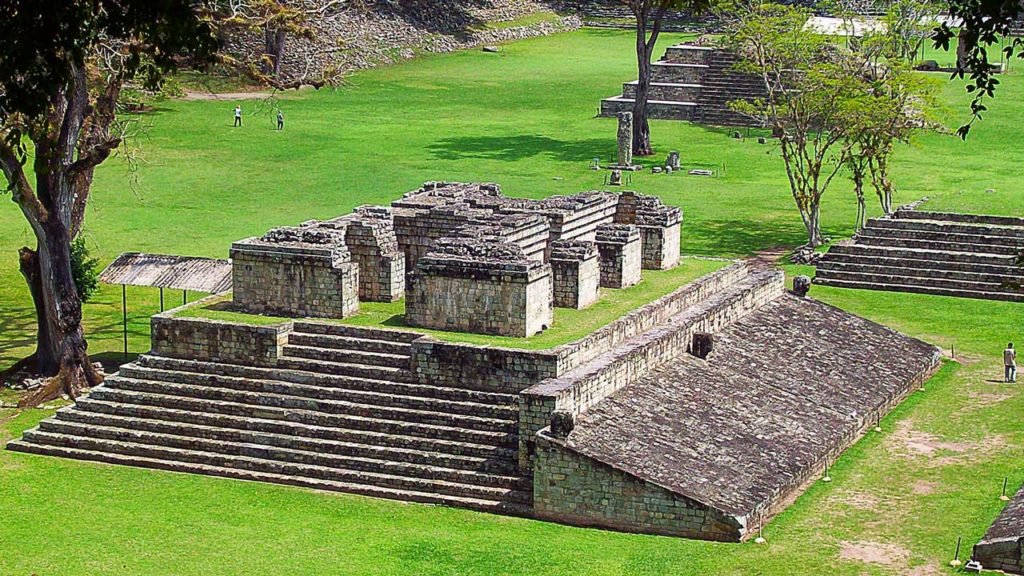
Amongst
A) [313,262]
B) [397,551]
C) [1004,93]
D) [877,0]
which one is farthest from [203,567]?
[1004,93]

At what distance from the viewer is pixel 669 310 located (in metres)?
25.5

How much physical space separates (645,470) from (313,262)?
618cm

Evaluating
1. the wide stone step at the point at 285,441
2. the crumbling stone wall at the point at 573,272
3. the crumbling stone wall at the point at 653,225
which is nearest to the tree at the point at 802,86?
the crumbling stone wall at the point at 653,225

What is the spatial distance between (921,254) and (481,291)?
1394 centimetres

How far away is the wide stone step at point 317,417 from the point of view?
2139 cm

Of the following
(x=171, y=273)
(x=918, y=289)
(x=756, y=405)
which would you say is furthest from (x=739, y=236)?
(x=171, y=273)

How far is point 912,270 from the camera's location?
33906 mm

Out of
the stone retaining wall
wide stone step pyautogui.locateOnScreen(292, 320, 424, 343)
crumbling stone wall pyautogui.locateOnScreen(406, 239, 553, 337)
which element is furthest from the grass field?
crumbling stone wall pyautogui.locateOnScreen(406, 239, 553, 337)

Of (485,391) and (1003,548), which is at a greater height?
(485,391)

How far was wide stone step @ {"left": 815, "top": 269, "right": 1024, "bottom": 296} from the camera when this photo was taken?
108 feet

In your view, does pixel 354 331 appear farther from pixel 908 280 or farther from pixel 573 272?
pixel 908 280

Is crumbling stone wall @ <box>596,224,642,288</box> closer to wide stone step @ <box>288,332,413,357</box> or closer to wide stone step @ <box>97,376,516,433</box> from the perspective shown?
wide stone step @ <box>288,332,413,357</box>

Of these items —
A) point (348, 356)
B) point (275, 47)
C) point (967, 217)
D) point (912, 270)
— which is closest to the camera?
point (348, 356)

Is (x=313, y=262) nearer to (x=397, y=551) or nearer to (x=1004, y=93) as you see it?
(x=397, y=551)
